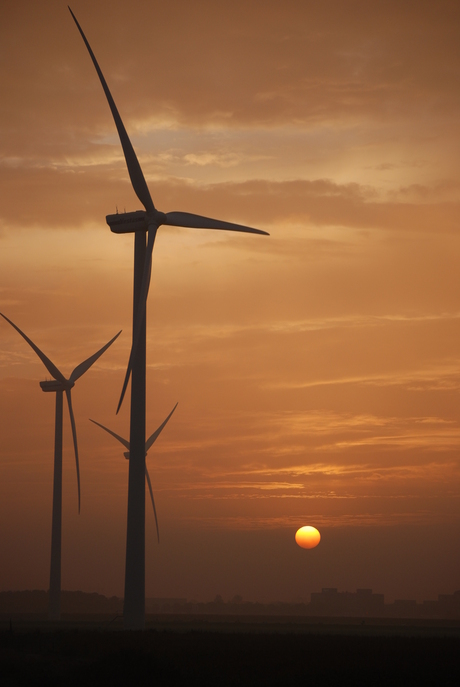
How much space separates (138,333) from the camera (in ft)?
181

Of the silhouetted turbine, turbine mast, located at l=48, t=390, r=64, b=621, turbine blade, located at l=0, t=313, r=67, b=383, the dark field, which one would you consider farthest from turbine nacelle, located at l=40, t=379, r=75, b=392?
the dark field

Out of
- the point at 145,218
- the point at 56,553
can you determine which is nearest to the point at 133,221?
the point at 145,218

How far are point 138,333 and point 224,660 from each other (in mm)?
20958

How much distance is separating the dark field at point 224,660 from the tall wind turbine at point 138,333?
174 inches

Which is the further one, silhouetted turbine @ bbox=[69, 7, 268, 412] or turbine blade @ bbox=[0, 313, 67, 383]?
turbine blade @ bbox=[0, 313, 67, 383]

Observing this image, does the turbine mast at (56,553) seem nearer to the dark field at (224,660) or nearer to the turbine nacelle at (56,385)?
the turbine nacelle at (56,385)

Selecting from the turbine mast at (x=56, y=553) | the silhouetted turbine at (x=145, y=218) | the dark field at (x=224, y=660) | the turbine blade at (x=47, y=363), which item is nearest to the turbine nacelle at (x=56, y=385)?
the turbine blade at (x=47, y=363)

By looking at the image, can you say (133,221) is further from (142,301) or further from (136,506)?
(136,506)

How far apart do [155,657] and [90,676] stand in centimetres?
380

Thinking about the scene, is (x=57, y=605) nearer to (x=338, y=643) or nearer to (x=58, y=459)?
(x=58, y=459)

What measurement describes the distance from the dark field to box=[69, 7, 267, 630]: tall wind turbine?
4.42 meters

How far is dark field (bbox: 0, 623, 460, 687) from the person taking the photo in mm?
41062

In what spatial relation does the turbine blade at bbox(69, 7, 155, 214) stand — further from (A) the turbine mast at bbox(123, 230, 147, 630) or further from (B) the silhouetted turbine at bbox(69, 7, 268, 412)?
(A) the turbine mast at bbox(123, 230, 147, 630)

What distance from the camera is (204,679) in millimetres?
41344
